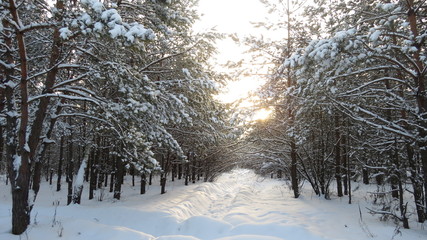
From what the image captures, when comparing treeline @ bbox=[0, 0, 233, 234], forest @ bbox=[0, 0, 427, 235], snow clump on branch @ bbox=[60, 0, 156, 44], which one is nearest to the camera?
snow clump on branch @ bbox=[60, 0, 156, 44]

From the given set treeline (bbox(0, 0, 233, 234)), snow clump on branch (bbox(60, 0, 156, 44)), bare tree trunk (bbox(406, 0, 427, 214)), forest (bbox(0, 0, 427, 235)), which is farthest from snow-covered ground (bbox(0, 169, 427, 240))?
snow clump on branch (bbox(60, 0, 156, 44))

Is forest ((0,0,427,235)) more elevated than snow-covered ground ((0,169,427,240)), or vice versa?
forest ((0,0,427,235))

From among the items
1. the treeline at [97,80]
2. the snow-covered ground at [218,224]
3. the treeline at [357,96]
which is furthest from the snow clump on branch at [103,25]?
the snow-covered ground at [218,224]

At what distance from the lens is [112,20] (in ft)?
14.5

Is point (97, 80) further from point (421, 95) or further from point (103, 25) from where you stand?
point (421, 95)

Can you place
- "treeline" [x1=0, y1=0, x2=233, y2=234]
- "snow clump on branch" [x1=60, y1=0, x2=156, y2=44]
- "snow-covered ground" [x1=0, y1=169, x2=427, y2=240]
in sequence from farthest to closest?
1. "snow-covered ground" [x1=0, y1=169, x2=427, y2=240]
2. "treeline" [x1=0, y1=0, x2=233, y2=234]
3. "snow clump on branch" [x1=60, y1=0, x2=156, y2=44]

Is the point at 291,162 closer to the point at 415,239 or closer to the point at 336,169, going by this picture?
the point at 336,169

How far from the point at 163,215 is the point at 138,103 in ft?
13.7

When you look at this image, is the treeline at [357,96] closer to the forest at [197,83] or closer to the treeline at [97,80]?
the forest at [197,83]

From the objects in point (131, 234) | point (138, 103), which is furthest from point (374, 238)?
point (138, 103)

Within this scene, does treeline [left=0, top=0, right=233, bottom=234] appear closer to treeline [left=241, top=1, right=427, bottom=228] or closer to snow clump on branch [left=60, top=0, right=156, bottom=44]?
snow clump on branch [left=60, top=0, right=156, bottom=44]

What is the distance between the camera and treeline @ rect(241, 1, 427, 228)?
17.5 feet

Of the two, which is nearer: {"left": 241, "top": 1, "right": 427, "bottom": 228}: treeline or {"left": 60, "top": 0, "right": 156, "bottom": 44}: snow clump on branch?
{"left": 60, "top": 0, "right": 156, "bottom": 44}: snow clump on branch

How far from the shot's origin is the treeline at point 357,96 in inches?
210
